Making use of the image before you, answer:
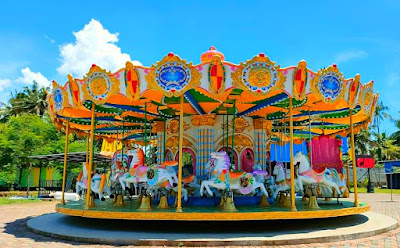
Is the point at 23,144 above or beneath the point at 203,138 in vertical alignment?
above

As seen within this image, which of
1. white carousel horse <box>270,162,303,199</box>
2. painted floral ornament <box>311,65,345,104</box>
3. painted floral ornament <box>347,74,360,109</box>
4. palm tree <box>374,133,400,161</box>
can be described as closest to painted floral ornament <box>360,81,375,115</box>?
painted floral ornament <box>347,74,360,109</box>

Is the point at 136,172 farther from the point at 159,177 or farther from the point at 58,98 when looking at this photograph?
the point at 58,98

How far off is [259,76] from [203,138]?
4092 millimetres

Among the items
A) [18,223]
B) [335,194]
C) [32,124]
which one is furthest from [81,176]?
[32,124]

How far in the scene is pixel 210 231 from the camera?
8484mm

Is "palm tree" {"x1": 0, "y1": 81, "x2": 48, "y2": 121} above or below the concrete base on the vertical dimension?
above

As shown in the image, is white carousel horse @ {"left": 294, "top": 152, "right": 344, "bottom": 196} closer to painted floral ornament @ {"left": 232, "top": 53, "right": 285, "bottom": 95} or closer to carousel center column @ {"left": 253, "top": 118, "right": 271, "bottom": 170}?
carousel center column @ {"left": 253, "top": 118, "right": 271, "bottom": 170}

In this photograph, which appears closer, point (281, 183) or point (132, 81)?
point (132, 81)

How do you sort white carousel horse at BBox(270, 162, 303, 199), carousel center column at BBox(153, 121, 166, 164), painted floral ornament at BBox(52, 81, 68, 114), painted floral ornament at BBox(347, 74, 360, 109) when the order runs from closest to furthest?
painted floral ornament at BBox(347, 74, 360, 109) < white carousel horse at BBox(270, 162, 303, 199) < painted floral ornament at BBox(52, 81, 68, 114) < carousel center column at BBox(153, 121, 166, 164)

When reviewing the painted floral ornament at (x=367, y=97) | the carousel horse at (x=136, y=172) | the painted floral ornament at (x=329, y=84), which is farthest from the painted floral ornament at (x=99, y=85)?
the painted floral ornament at (x=367, y=97)

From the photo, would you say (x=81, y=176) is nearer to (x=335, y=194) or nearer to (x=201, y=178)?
(x=201, y=178)

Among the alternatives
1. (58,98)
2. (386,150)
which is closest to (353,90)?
(58,98)

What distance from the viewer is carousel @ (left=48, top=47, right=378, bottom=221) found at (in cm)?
856

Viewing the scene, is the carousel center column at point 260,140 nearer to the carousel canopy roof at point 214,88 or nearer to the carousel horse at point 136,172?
the carousel canopy roof at point 214,88
